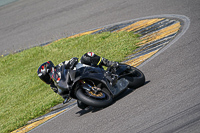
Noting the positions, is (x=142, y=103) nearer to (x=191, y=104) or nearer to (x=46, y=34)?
(x=191, y=104)

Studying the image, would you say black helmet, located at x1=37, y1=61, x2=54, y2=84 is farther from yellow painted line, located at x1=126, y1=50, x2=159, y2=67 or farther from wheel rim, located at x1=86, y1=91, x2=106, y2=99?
yellow painted line, located at x1=126, y1=50, x2=159, y2=67

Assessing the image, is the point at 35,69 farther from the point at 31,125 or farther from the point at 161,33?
the point at 161,33

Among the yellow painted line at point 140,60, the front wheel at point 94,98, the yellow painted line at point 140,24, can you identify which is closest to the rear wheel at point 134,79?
the front wheel at point 94,98

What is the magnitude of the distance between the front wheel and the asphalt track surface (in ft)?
0.57

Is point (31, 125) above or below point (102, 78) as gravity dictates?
below

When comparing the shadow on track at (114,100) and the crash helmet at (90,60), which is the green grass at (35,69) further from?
the crash helmet at (90,60)

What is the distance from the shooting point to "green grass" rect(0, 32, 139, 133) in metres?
8.73

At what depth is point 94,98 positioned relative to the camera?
20.0ft

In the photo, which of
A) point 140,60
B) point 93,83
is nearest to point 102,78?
point 93,83

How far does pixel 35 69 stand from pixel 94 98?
6.32 m

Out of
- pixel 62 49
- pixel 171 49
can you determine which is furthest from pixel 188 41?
pixel 62 49

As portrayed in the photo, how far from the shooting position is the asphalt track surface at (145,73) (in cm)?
510

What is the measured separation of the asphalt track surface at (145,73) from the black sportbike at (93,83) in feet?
0.68

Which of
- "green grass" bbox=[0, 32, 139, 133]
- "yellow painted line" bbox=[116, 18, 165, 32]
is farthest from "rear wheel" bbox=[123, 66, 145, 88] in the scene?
"yellow painted line" bbox=[116, 18, 165, 32]
